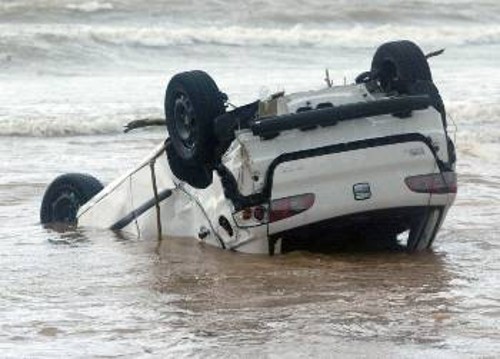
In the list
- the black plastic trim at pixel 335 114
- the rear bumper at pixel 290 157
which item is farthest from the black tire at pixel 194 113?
the black plastic trim at pixel 335 114

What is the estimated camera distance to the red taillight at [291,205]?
303 inches

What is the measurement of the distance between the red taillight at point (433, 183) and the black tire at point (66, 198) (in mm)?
3517

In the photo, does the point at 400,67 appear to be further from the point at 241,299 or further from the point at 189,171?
the point at 241,299

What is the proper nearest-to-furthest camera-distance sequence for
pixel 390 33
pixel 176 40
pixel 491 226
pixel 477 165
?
pixel 491 226 < pixel 477 165 < pixel 176 40 < pixel 390 33

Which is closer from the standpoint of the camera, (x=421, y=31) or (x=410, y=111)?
(x=410, y=111)

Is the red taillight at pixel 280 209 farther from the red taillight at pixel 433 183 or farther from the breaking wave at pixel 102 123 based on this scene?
the breaking wave at pixel 102 123

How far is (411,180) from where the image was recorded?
25.6ft

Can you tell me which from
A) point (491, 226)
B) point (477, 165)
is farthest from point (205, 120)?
point (477, 165)

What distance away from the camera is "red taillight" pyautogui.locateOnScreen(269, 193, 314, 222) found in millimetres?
7684

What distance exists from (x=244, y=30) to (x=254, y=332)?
27908 mm

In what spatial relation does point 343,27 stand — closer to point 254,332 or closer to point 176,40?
point 176,40

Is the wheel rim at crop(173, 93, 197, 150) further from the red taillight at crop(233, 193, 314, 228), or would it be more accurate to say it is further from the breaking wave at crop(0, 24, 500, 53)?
the breaking wave at crop(0, 24, 500, 53)

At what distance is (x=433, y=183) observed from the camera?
25.9 ft

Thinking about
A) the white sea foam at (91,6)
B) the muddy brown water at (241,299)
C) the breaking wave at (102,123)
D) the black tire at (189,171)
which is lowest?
the breaking wave at (102,123)
